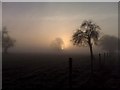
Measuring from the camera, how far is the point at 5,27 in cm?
1834

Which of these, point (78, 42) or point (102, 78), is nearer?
point (102, 78)

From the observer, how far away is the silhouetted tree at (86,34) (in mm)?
15234

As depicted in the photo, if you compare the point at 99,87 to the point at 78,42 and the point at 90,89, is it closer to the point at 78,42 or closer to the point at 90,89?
the point at 90,89

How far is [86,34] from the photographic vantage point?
15.2 metres

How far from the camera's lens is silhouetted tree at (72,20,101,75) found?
1523 centimetres

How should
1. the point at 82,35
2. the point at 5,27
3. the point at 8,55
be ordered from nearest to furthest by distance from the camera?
the point at 82,35 < the point at 5,27 < the point at 8,55

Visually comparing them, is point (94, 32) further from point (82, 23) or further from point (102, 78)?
point (102, 78)

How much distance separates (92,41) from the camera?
1575cm

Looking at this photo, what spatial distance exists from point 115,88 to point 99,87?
0.78 metres

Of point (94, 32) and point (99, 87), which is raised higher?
point (94, 32)

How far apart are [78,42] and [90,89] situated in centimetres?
Result: 546

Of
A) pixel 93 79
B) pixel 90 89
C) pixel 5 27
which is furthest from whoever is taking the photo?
pixel 5 27

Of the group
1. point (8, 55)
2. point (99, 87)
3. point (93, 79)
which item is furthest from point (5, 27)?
point (99, 87)

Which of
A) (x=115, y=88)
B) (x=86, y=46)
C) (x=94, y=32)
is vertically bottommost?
(x=115, y=88)
